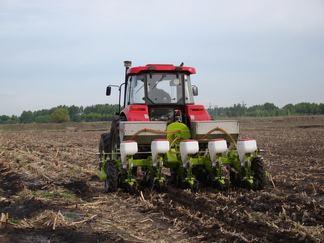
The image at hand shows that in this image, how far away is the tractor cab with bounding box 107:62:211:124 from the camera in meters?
9.97

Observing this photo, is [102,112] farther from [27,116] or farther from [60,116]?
[27,116]

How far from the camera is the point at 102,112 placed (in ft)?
301

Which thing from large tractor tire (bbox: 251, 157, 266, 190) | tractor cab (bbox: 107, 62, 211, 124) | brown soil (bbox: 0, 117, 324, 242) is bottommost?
brown soil (bbox: 0, 117, 324, 242)

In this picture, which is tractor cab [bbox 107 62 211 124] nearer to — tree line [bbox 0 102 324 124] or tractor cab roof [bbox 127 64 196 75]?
tractor cab roof [bbox 127 64 196 75]

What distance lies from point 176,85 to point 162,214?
384 centimetres

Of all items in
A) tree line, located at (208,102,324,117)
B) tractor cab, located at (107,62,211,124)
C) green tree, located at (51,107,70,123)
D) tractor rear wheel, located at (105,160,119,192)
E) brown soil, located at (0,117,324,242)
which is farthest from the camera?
tree line, located at (208,102,324,117)

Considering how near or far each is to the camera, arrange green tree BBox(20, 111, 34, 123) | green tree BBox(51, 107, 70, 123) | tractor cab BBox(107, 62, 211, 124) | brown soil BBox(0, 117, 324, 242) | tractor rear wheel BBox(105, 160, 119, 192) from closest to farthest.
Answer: brown soil BBox(0, 117, 324, 242)
tractor rear wheel BBox(105, 160, 119, 192)
tractor cab BBox(107, 62, 211, 124)
green tree BBox(51, 107, 70, 123)
green tree BBox(20, 111, 34, 123)

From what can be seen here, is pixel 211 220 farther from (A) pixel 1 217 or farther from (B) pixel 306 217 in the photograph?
(A) pixel 1 217

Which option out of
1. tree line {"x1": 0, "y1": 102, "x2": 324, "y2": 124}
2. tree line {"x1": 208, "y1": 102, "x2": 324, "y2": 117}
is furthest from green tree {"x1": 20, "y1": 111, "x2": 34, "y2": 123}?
tree line {"x1": 208, "y1": 102, "x2": 324, "y2": 117}

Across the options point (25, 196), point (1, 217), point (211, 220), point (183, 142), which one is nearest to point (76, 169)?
point (25, 196)

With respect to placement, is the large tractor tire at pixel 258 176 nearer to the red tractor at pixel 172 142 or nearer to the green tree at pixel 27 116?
the red tractor at pixel 172 142

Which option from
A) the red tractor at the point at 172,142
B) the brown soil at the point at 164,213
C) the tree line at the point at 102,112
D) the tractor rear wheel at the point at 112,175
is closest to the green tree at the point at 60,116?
the tree line at the point at 102,112

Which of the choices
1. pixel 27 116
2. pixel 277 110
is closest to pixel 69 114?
Result: pixel 27 116

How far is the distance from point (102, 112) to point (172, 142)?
273 feet
